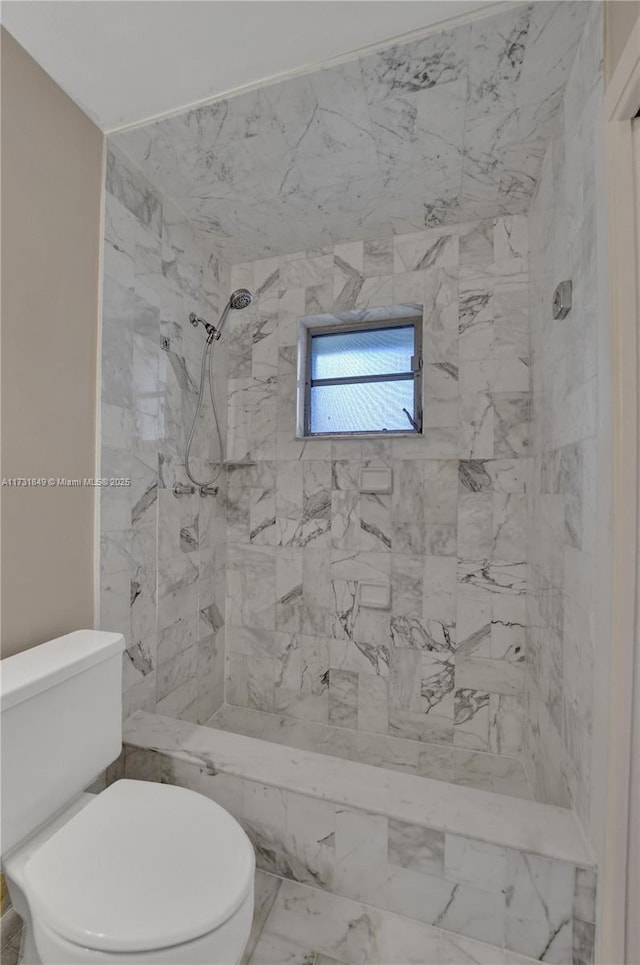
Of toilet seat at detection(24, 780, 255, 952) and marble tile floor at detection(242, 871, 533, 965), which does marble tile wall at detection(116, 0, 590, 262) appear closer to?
toilet seat at detection(24, 780, 255, 952)

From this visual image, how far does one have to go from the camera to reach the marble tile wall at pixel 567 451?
994 millimetres

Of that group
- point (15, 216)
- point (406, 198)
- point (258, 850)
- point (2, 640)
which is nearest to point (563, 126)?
point (406, 198)

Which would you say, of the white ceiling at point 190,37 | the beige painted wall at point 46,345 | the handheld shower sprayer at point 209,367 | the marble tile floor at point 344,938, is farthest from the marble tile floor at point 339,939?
the white ceiling at point 190,37

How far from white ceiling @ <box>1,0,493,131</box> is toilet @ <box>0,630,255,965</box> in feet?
5.21

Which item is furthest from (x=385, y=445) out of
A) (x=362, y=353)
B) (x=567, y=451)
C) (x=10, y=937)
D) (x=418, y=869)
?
(x=10, y=937)

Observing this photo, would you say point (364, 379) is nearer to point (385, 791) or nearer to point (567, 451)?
point (567, 451)

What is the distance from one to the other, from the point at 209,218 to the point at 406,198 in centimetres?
82

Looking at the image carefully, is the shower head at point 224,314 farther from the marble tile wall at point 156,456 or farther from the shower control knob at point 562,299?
the shower control knob at point 562,299

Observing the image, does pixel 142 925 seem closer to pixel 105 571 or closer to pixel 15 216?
pixel 105 571

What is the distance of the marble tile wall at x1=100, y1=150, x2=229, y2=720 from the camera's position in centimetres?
141

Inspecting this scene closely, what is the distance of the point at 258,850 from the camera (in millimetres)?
1232

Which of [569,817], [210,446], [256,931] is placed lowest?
[256,931]

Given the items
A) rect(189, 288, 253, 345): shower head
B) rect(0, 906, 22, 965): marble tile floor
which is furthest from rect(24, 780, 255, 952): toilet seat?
rect(189, 288, 253, 345): shower head

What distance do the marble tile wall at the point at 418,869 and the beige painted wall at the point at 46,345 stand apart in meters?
0.68
